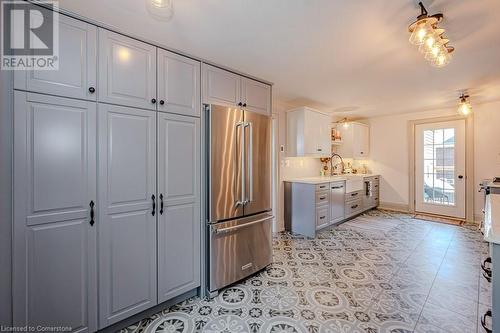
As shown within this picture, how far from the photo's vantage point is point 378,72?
285 cm

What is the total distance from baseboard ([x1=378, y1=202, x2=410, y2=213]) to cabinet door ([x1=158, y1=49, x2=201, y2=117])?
5556mm

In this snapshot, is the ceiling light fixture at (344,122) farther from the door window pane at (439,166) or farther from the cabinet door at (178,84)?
the cabinet door at (178,84)

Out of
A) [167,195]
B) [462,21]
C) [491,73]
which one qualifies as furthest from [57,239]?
[491,73]

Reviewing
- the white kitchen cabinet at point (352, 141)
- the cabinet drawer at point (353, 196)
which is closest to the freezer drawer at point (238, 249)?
the cabinet drawer at point (353, 196)

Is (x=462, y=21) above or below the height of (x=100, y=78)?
above

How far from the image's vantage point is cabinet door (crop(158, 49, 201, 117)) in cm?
193

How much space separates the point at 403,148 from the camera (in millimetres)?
5426

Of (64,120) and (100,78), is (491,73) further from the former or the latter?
(64,120)

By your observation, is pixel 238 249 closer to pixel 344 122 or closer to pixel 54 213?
pixel 54 213

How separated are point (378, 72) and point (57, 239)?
363 cm

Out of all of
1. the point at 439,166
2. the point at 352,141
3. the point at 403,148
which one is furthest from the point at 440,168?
the point at 352,141

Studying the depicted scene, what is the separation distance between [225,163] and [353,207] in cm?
372

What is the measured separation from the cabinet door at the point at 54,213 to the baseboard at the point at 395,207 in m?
6.17

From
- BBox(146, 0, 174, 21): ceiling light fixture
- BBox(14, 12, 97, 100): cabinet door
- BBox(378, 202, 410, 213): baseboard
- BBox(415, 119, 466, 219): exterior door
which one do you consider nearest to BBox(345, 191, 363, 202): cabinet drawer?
BBox(378, 202, 410, 213): baseboard
